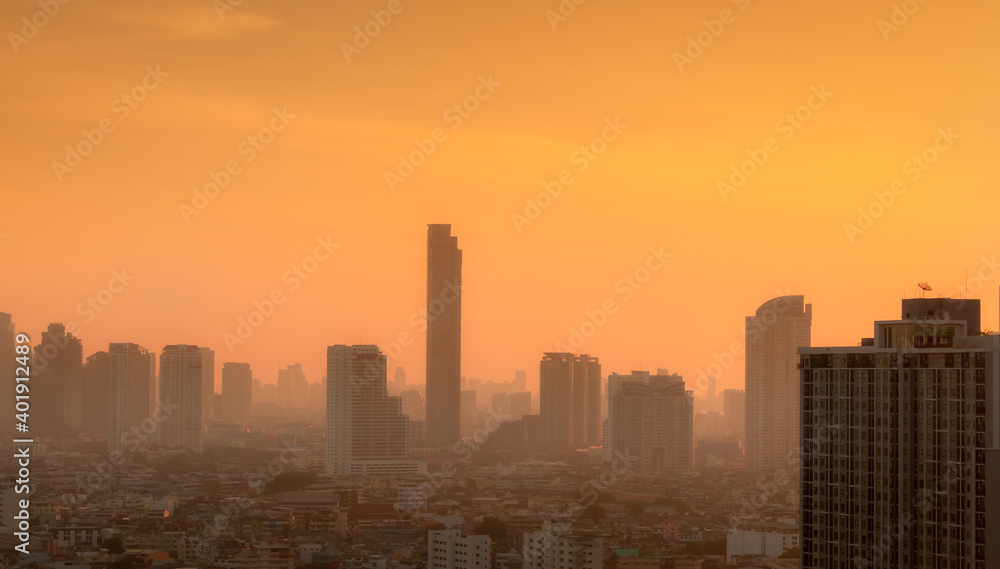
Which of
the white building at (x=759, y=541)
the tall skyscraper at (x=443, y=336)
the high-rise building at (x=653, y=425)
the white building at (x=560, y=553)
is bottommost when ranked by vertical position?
the white building at (x=759, y=541)

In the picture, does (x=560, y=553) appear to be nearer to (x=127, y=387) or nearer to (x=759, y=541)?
(x=759, y=541)

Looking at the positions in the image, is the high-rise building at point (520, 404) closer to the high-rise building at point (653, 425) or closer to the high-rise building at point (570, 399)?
the high-rise building at point (570, 399)

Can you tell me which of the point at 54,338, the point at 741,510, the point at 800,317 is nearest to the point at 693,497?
the point at 741,510

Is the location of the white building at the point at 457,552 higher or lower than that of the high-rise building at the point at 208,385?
lower

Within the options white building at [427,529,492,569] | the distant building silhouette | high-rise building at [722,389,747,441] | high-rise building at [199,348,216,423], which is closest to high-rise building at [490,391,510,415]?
high-rise building at [722,389,747,441]

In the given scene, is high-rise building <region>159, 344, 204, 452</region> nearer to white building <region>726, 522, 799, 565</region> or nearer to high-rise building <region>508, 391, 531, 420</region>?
high-rise building <region>508, 391, 531, 420</region>

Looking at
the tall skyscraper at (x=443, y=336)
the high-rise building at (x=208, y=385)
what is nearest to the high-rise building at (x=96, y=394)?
the high-rise building at (x=208, y=385)
